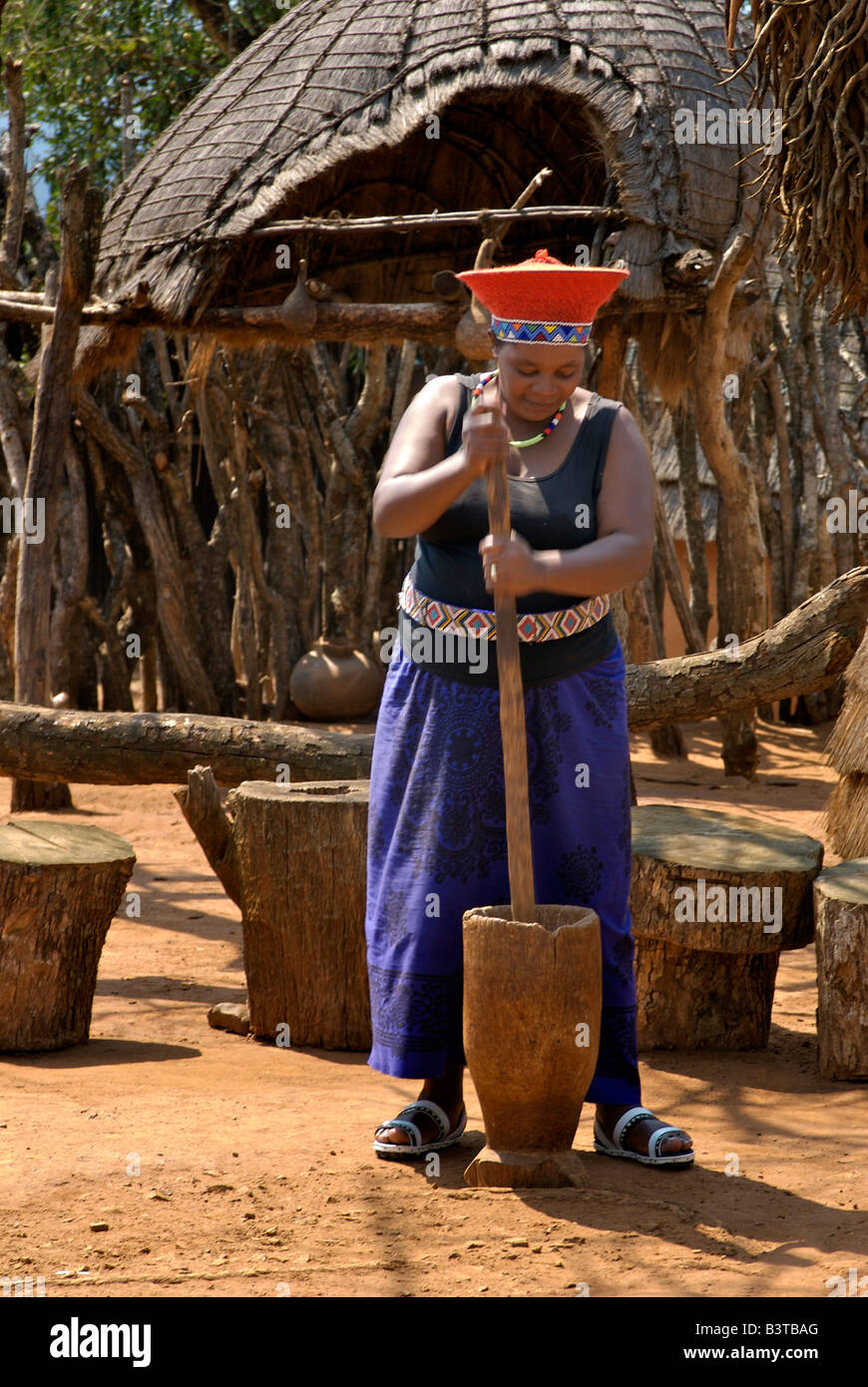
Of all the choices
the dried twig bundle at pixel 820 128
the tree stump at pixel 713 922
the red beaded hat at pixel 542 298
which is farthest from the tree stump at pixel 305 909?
the dried twig bundle at pixel 820 128

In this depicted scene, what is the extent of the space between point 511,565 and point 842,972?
1.60 m

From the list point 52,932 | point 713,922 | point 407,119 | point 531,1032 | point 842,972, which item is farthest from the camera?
point 407,119

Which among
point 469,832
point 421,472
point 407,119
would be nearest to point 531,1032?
point 469,832

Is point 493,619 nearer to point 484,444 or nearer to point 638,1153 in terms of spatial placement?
point 484,444

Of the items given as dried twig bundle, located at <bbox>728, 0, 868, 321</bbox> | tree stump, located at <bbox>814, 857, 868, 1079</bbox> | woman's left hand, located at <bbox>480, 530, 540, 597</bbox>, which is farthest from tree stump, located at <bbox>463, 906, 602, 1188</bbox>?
dried twig bundle, located at <bbox>728, 0, 868, 321</bbox>

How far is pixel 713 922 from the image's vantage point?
3.85 metres

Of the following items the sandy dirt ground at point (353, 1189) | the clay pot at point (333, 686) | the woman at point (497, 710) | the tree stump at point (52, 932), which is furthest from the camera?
the clay pot at point (333, 686)

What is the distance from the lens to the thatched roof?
6379 millimetres

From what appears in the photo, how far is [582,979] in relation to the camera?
278 centimetres

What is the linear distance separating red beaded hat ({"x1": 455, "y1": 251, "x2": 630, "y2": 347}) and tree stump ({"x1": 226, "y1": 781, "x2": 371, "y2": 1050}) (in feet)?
5.31

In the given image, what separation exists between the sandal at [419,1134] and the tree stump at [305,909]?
0.95m

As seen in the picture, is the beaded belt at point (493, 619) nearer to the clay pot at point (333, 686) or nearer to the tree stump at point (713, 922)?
the tree stump at point (713, 922)

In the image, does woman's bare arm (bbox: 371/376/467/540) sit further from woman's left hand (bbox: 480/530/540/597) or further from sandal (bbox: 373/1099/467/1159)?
sandal (bbox: 373/1099/467/1159)

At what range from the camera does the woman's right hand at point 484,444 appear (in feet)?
8.77
